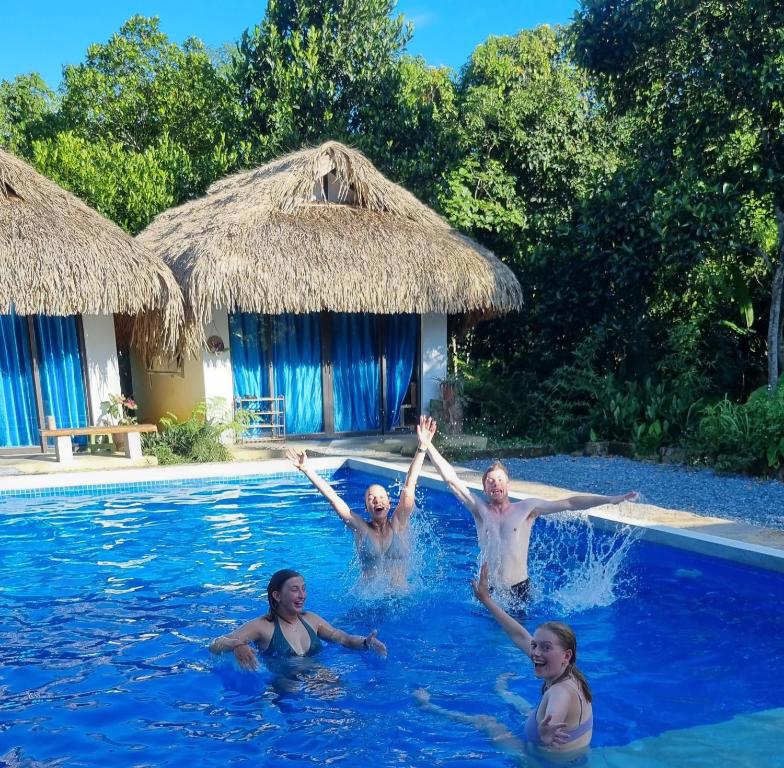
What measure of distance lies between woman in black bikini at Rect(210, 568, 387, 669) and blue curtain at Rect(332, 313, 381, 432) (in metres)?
7.85

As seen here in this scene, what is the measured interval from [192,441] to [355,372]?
2.90m

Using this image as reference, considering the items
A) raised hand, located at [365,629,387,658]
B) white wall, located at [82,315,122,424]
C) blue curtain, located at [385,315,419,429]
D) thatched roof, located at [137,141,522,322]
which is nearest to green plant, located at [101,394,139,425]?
white wall, located at [82,315,122,424]

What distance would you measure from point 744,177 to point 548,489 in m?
5.12

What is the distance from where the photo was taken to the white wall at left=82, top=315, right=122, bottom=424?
11.1 metres

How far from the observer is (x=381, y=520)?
5.31 m

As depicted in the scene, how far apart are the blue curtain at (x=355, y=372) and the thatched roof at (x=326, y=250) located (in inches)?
47.2

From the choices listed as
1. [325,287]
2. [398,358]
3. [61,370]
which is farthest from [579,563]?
[61,370]

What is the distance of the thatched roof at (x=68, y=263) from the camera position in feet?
32.0

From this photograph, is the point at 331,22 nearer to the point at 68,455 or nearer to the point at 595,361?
the point at 595,361

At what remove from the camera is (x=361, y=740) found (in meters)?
4.03

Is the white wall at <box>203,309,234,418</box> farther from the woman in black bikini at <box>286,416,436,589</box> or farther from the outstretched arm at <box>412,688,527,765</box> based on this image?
the outstretched arm at <box>412,688,527,765</box>

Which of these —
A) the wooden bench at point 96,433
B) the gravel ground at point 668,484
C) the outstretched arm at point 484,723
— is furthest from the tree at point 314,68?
the outstretched arm at point 484,723

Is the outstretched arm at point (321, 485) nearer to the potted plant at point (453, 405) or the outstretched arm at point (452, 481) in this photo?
the outstretched arm at point (452, 481)

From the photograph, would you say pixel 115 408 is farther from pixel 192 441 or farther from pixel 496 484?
pixel 496 484
